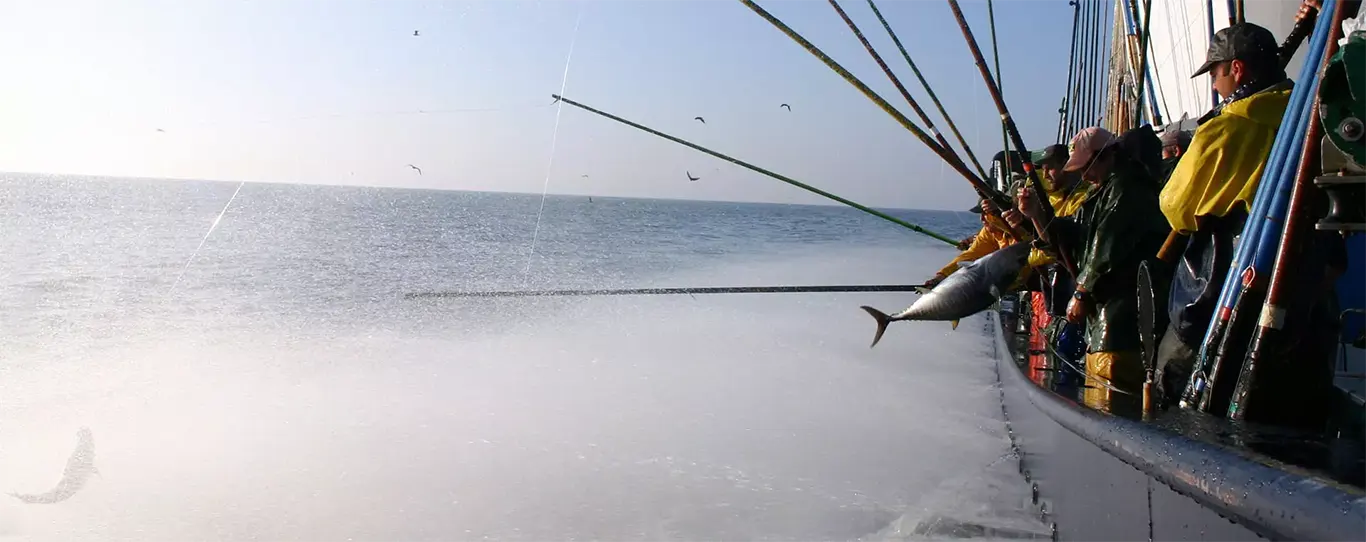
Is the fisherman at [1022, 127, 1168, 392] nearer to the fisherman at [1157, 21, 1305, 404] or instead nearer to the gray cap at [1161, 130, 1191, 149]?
the fisherman at [1157, 21, 1305, 404]

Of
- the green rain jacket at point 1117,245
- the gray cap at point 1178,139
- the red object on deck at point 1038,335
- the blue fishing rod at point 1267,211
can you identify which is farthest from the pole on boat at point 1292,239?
the gray cap at point 1178,139

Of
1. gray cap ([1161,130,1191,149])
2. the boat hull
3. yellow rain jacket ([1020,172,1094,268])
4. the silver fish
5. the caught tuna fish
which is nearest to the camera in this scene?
the boat hull

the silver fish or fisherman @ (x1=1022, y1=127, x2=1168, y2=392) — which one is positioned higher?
fisherman @ (x1=1022, y1=127, x2=1168, y2=392)

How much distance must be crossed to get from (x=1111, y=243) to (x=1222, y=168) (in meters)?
0.96

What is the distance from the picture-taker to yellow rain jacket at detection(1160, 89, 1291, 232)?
2.83 meters

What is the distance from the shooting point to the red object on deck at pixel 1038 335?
496cm

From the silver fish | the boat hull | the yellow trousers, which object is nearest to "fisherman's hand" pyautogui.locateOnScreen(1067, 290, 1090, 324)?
the yellow trousers

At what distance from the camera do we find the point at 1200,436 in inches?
104

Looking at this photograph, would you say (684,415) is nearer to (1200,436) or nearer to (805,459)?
(805,459)

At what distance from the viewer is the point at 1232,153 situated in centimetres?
285

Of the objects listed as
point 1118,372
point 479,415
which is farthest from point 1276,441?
point 479,415

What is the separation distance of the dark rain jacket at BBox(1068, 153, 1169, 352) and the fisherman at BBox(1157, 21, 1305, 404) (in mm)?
532

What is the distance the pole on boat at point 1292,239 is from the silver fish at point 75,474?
634cm

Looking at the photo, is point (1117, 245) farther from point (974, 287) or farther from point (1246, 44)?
point (1246, 44)
